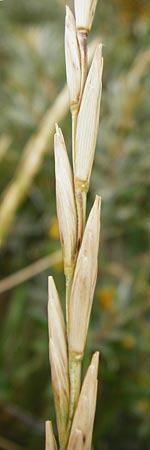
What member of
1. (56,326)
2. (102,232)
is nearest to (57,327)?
(56,326)

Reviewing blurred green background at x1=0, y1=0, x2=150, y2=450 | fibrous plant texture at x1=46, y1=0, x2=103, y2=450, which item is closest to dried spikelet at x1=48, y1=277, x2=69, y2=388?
fibrous plant texture at x1=46, y1=0, x2=103, y2=450

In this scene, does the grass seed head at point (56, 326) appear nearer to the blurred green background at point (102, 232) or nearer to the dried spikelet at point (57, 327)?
the dried spikelet at point (57, 327)

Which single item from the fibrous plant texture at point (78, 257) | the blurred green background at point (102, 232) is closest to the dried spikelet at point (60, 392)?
the fibrous plant texture at point (78, 257)

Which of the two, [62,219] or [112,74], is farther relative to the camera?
[112,74]

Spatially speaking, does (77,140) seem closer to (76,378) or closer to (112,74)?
(76,378)

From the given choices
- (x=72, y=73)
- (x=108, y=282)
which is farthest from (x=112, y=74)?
(x=72, y=73)

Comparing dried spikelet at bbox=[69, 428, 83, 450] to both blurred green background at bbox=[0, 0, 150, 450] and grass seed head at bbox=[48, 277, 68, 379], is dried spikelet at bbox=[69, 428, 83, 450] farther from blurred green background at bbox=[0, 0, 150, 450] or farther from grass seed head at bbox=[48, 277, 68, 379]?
blurred green background at bbox=[0, 0, 150, 450]
